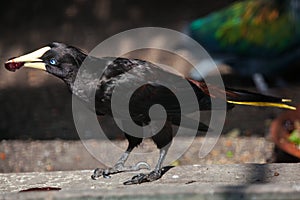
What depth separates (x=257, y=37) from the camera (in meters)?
4.76

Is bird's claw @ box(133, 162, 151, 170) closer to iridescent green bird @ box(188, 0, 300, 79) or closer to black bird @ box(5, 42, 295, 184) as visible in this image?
black bird @ box(5, 42, 295, 184)

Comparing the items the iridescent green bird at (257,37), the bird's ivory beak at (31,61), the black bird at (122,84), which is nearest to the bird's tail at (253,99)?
the black bird at (122,84)

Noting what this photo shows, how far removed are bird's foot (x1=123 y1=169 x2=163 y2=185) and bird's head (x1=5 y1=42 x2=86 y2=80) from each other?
1.75ft

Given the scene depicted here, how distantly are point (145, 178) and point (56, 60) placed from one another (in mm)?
627

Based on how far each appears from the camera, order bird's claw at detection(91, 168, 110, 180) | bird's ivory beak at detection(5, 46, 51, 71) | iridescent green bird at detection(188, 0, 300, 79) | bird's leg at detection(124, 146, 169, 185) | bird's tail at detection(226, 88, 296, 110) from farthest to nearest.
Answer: iridescent green bird at detection(188, 0, 300, 79) < bird's claw at detection(91, 168, 110, 180) < bird's leg at detection(124, 146, 169, 185) < bird's tail at detection(226, 88, 296, 110) < bird's ivory beak at detection(5, 46, 51, 71)

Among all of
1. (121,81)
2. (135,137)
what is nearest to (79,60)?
(121,81)

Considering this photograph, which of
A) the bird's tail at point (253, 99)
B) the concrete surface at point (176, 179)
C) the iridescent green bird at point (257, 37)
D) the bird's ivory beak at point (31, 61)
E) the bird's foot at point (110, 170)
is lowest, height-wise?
the concrete surface at point (176, 179)

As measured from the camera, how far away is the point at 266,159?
3.88 m

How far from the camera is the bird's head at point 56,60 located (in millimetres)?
2436

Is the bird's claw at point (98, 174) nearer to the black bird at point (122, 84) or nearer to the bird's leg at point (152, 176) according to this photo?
the bird's leg at point (152, 176)

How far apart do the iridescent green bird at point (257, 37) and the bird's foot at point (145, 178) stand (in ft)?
7.21

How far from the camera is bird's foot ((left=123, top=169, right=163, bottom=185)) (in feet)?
8.94

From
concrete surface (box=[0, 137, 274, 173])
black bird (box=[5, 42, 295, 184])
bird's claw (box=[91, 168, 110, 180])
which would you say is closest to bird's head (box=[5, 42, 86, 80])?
black bird (box=[5, 42, 295, 184])

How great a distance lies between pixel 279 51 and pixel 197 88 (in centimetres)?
228
